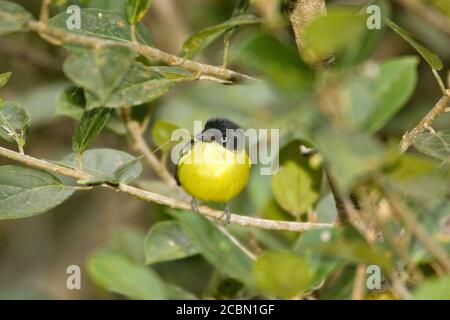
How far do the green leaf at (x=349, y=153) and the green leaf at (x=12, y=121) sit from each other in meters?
0.72

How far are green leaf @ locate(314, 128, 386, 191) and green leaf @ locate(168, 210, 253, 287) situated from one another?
0.74m

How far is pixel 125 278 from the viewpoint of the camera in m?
1.56

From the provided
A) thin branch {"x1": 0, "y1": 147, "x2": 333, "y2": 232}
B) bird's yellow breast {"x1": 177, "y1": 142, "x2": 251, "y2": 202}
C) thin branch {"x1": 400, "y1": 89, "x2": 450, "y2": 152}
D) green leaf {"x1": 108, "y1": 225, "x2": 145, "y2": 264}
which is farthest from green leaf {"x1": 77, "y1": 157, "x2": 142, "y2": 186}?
green leaf {"x1": 108, "y1": 225, "x2": 145, "y2": 264}

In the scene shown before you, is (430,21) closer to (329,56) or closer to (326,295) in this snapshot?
(329,56)

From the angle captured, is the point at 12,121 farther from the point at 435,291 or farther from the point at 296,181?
the point at 435,291

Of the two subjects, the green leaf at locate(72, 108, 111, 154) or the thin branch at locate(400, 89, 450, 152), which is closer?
the thin branch at locate(400, 89, 450, 152)

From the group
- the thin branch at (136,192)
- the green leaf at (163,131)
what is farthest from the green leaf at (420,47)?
the green leaf at (163,131)

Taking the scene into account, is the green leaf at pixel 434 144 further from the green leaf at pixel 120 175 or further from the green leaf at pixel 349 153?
the green leaf at pixel 120 175

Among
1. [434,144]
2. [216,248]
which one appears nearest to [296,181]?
[216,248]

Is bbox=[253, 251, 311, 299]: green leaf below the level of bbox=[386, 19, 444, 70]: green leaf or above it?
below

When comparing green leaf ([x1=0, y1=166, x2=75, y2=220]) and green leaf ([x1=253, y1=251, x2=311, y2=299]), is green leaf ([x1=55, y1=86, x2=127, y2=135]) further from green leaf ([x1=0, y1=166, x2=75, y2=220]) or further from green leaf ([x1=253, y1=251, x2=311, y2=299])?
green leaf ([x1=253, y1=251, x2=311, y2=299])

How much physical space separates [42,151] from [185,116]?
1.40m

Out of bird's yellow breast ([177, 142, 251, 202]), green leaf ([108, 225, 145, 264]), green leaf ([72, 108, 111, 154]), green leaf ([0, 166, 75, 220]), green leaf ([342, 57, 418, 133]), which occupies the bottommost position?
green leaf ([108, 225, 145, 264])

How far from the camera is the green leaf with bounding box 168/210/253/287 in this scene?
5.22ft
